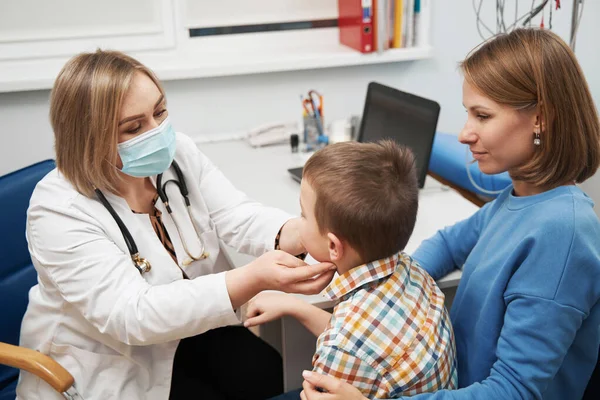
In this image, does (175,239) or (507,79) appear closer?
(507,79)

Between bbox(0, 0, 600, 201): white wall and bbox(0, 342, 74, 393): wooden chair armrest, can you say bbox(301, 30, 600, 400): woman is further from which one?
bbox(0, 0, 600, 201): white wall

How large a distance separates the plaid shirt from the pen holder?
139cm

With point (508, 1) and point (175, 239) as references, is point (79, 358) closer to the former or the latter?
point (175, 239)

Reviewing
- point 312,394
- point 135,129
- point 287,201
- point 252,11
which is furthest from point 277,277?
point 252,11

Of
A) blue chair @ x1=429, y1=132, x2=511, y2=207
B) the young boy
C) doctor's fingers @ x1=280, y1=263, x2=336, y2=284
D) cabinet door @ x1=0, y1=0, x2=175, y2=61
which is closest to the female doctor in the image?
doctor's fingers @ x1=280, y1=263, x2=336, y2=284

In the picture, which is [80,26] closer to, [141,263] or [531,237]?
[141,263]

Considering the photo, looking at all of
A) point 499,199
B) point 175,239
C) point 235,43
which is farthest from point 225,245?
point 235,43

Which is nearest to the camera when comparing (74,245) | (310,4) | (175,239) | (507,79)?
(507,79)

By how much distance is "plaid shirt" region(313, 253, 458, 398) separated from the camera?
107cm

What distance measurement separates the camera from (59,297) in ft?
4.58

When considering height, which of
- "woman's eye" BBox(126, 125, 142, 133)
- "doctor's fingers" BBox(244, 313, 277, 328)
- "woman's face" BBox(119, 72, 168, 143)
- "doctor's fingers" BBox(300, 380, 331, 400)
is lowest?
"doctor's fingers" BBox(244, 313, 277, 328)

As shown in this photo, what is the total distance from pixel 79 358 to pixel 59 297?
0.14 metres

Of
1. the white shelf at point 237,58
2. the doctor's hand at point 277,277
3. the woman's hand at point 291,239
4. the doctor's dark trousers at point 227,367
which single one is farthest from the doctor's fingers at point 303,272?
the white shelf at point 237,58

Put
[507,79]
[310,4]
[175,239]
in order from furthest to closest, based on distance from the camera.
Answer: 1. [310,4]
2. [175,239]
3. [507,79]
